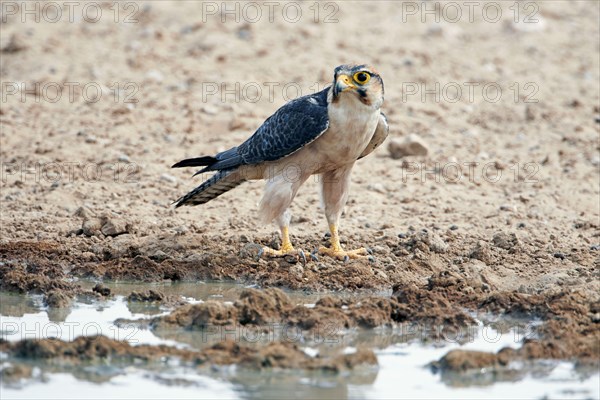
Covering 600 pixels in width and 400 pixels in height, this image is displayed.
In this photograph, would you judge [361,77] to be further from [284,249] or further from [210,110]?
[210,110]

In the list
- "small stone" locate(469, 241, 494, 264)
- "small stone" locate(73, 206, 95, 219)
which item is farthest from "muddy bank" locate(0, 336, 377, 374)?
"small stone" locate(73, 206, 95, 219)

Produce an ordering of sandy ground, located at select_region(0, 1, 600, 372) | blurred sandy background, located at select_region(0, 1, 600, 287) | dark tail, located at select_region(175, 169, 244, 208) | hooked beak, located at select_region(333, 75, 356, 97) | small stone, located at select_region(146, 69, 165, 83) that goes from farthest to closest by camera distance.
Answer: small stone, located at select_region(146, 69, 165, 83), blurred sandy background, located at select_region(0, 1, 600, 287), dark tail, located at select_region(175, 169, 244, 208), sandy ground, located at select_region(0, 1, 600, 372), hooked beak, located at select_region(333, 75, 356, 97)

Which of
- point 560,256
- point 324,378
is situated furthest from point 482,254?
point 324,378

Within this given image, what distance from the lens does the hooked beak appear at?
8594mm

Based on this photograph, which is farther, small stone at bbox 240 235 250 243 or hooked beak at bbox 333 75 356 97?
small stone at bbox 240 235 250 243

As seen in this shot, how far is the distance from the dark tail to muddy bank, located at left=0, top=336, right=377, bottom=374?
9.02ft

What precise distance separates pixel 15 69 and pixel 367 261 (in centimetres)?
702

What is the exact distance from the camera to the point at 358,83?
866 centimetres

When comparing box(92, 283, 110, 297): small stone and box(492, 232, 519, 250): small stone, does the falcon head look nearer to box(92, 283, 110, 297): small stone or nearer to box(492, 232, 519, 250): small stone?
box(492, 232, 519, 250): small stone

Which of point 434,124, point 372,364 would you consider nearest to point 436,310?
point 372,364

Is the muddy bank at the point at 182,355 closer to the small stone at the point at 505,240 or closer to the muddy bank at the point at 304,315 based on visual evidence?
the muddy bank at the point at 304,315

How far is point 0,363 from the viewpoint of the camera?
269 inches

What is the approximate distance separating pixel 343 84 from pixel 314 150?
26.5 inches

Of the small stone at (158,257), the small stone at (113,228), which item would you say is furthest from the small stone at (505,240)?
the small stone at (113,228)
